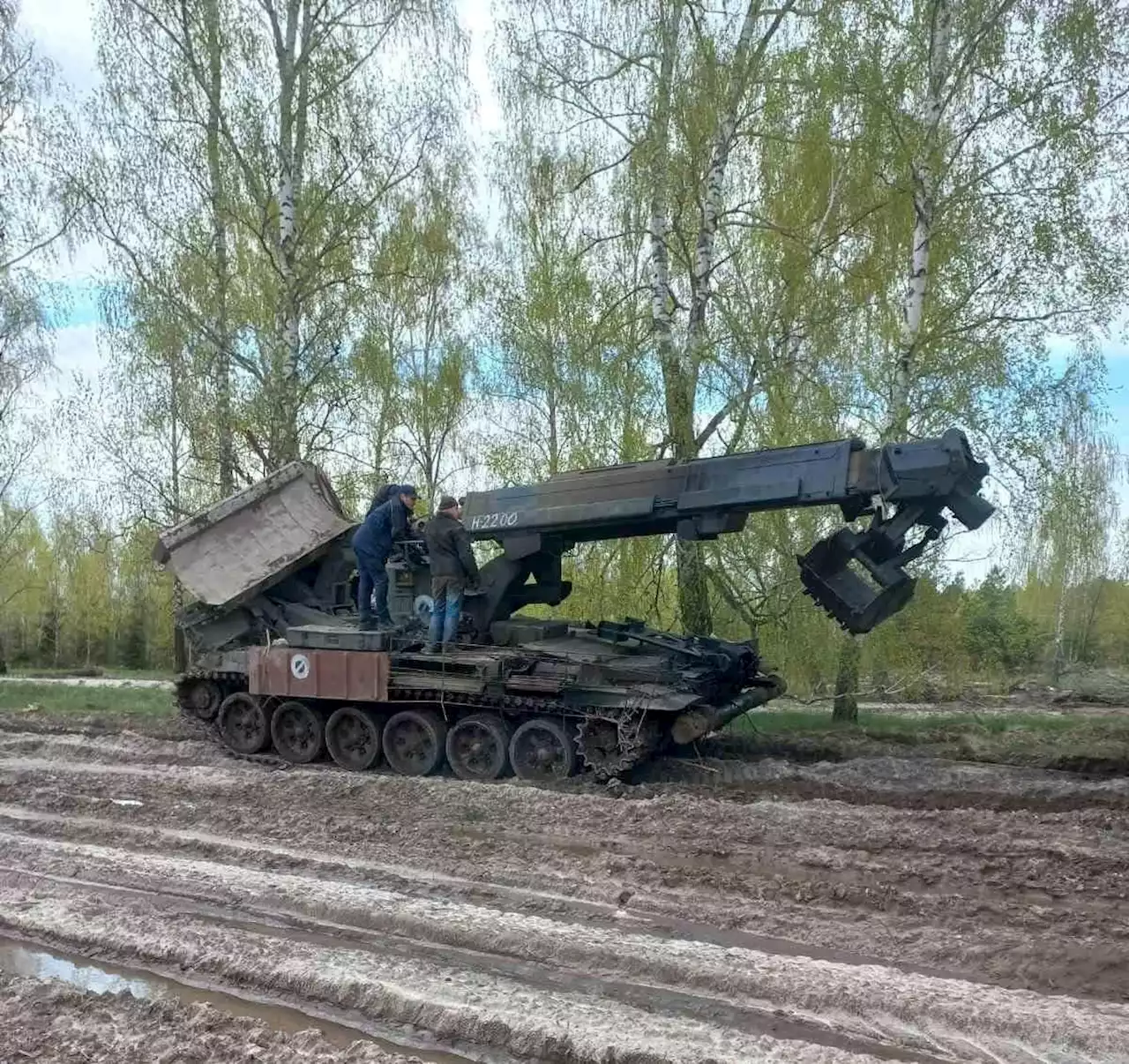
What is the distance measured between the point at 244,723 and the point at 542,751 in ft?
11.9

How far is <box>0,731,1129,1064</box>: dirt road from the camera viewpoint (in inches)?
170

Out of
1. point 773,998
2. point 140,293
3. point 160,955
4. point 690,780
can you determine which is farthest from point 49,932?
point 140,293

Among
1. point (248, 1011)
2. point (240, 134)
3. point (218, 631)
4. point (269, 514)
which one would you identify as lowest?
point (248, 1011)

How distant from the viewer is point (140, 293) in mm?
14609

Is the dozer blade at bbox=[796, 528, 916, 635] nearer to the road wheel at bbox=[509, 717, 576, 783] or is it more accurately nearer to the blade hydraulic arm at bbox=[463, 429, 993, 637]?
the blade hydraulic arm at bbox=[463, 429, 993, 637]

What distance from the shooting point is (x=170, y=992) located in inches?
193

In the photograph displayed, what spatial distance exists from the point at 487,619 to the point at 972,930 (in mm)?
6176

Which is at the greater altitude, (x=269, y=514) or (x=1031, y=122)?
(x=1031, y=122)

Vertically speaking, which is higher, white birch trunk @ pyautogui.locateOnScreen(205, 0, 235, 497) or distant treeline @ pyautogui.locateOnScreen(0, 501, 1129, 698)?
white birch trunk @ pyautogui.locateOnScreen(205, 0, 235, 497)

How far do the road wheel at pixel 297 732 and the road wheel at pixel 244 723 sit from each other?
5.1 inches

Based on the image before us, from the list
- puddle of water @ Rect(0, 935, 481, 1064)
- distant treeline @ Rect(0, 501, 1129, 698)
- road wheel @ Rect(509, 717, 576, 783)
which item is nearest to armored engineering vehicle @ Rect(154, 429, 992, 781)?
road wheel @ Rect(509, 717, 576, 783)

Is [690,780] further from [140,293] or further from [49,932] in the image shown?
[140,293]

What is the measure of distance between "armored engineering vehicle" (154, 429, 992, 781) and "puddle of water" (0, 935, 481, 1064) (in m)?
4.75

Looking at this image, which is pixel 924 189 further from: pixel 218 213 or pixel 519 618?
pixel 218 213
